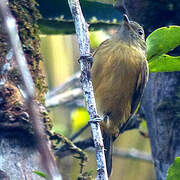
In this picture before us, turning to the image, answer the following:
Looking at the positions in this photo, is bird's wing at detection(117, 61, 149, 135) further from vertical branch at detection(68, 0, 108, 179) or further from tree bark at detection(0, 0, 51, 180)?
vertical branch at detection(68, 0, 108, 179)

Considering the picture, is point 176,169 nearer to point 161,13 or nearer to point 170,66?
point 170,66


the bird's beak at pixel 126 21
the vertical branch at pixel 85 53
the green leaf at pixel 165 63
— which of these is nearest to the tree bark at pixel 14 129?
the vertical branch at pixel 85 53

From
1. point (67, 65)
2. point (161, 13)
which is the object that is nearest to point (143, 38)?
point (161, 13)

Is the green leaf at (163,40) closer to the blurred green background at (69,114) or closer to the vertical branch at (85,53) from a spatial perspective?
the vertical branch at (85,53)

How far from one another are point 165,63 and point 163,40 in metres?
0.14

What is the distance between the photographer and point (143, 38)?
120 inches

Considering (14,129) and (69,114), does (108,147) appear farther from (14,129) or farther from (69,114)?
(69,114)

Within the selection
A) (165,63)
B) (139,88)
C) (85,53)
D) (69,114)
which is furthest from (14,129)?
(69,114)

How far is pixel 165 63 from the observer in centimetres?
207

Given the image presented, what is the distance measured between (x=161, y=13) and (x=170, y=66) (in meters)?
0.86

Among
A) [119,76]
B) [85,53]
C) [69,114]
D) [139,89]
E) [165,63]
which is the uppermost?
[85,53]

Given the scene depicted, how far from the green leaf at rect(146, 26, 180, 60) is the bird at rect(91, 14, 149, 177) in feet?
2.18

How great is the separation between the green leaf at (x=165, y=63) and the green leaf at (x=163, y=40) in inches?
1.6

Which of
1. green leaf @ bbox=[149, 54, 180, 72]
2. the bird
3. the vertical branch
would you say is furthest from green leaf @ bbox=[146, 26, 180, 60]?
the bird
